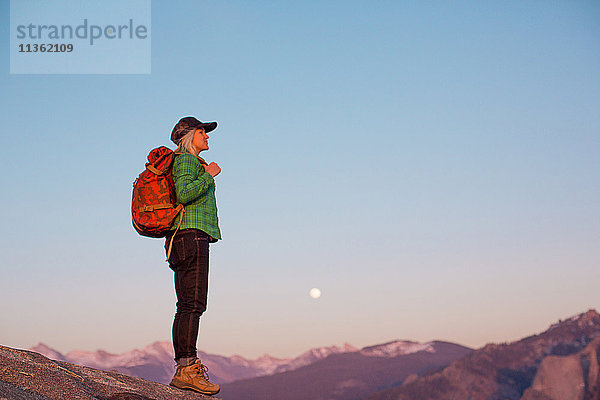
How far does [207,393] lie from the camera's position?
747 cm

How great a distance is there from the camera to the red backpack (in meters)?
7.17

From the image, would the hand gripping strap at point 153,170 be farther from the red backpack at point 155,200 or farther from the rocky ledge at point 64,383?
the rocky ledge at point 64,383

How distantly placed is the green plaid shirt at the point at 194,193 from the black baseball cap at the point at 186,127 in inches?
19.4

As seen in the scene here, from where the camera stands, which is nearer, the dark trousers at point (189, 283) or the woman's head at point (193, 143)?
the dark trousers at point (189, 283)

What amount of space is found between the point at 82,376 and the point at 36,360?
583 mm

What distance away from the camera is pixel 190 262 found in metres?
7.40

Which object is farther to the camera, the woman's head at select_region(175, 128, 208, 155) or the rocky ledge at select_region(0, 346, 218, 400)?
the woman's head at select_region(175, 128, 208, 155)

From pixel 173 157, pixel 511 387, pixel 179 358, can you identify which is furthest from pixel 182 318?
pixel 511 387

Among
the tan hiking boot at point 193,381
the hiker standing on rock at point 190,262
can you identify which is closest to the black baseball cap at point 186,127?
the hiker standing on rock at point 190,262

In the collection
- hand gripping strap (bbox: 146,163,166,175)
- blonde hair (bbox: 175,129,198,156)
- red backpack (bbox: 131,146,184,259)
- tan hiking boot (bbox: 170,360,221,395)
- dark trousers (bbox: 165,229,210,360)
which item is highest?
blonde hair (bbox: 175,129,198,156)

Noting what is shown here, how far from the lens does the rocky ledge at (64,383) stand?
5.69 meters

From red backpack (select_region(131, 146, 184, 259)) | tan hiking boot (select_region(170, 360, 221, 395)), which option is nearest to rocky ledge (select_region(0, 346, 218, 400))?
tan hiking boot (select_region(170, 360, 221, 395))

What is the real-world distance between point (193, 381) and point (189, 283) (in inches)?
48.3

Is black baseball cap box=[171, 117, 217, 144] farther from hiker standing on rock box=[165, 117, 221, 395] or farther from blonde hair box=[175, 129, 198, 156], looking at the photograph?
hiker standing on rock box=[165, 117, 221, 395]
